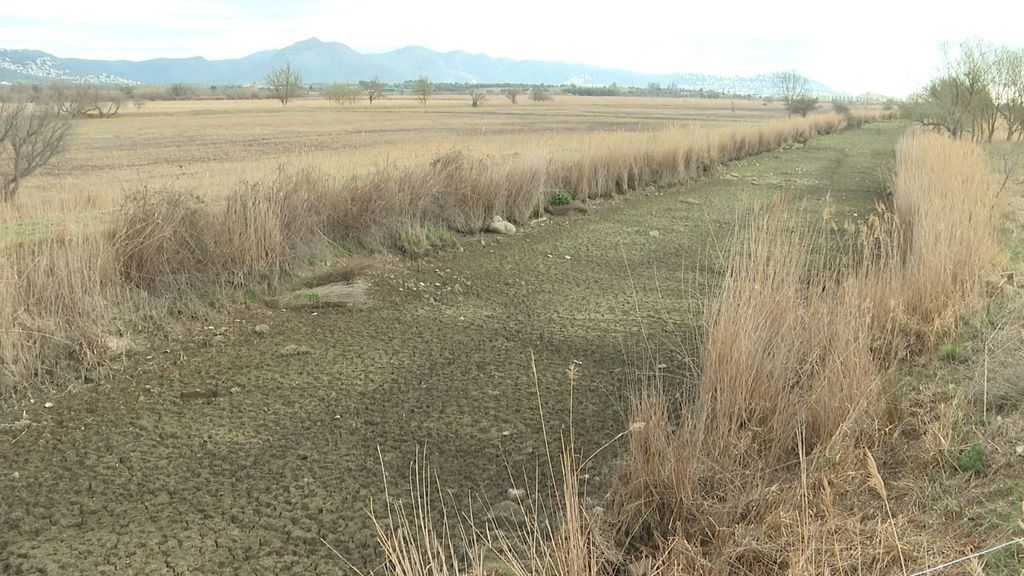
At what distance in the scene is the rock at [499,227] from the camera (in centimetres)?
923

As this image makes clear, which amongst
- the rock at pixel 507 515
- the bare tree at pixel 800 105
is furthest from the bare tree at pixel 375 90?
the rock at pixel 507 515

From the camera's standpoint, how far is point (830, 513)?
7.66ft

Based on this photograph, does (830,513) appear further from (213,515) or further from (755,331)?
(213,515)

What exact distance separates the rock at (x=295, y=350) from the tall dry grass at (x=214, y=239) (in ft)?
3.45

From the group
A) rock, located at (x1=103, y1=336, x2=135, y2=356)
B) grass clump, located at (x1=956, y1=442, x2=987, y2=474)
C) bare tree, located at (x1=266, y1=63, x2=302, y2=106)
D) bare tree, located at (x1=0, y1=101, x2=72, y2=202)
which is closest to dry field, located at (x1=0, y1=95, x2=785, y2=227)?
bare tree, located at (x1=0, y1=101, x2=72, y2=202)

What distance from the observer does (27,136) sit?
12578 millimetres

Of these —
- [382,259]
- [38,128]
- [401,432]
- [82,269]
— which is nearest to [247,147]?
[38,128]

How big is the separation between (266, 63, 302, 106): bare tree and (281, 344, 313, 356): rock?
8007 cm

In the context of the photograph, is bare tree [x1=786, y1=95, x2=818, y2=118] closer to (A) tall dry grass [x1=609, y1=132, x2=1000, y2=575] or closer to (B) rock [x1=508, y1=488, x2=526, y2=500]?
(A) tall dry grass [x1=609, y1=132, x2=1000, y2=575]

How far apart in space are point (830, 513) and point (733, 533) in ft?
1.19

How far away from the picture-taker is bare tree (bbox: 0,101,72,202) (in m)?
12.4

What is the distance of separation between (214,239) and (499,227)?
398 centimetres

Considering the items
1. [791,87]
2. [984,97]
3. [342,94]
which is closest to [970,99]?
[984,97]

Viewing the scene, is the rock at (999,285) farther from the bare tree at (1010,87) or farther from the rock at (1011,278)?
the bare tree at (1010,87)
